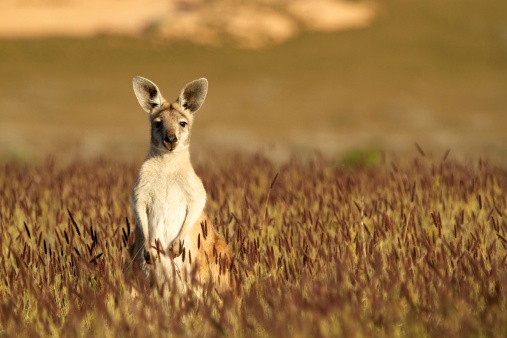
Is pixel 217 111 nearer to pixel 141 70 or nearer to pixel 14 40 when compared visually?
pixel 141 70

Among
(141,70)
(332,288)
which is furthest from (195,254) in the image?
(141,70)

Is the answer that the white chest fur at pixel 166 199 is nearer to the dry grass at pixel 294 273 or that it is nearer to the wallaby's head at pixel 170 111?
the wallaby's head at pixel 170 111

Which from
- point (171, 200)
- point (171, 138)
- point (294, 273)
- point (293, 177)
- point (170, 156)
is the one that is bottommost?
point (294, 273)

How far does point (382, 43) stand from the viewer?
83.6 m

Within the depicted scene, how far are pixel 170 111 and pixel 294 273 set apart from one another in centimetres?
147

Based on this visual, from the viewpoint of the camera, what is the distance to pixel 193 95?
16.8 feet

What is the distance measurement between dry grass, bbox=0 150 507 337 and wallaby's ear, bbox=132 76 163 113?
0.87 meters

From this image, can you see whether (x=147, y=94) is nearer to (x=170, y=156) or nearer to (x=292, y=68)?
(x=170, y=156)

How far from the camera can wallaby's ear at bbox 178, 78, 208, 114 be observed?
16.4ft

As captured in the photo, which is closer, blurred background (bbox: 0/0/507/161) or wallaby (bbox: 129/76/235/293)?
wallaby (bbox: 129/76/235/293)

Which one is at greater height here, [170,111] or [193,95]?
[193,95]

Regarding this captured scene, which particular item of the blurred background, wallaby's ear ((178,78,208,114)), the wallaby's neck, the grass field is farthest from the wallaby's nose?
the blurred background

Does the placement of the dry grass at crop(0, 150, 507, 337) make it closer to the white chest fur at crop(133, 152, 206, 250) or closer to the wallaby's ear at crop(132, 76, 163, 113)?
the white chest fur at crop(133, 152, 206, 250)

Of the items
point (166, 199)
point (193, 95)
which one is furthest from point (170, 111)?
point (166, 199)
